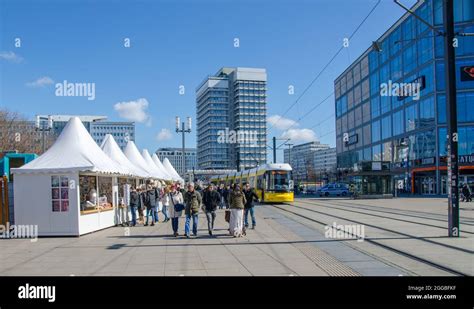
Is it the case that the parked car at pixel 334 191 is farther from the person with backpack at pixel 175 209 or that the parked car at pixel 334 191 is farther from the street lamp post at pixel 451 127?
the street lamp post at pixel 451 127

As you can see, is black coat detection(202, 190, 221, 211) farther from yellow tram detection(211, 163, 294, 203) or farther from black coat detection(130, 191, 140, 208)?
yellow tram detection(211, 163, 294, 203)

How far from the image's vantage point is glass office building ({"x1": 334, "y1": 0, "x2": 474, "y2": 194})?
54.7 meters

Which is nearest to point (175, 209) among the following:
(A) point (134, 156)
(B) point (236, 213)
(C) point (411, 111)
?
(B) point (236, 213)

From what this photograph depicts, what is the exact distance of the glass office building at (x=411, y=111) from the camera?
180 ft

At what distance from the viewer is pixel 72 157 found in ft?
56.0

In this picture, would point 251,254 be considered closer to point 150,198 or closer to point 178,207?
point 178,207

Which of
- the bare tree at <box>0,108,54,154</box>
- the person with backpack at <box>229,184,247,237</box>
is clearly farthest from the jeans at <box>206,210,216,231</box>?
the bare tree at <box>0,108,54,154</box>

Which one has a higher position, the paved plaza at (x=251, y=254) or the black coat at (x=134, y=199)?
the black coat at (x=134, y=199)

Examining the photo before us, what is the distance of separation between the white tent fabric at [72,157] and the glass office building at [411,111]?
36.9 meters

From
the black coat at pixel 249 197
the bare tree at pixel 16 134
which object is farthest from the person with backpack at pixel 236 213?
the bare tree at pixel 16 134
